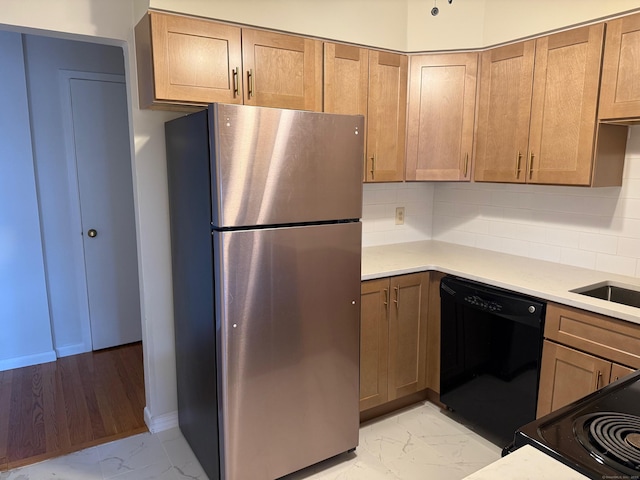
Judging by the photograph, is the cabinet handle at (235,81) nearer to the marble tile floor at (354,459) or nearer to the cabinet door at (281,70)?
the cabinet door at (281,70)

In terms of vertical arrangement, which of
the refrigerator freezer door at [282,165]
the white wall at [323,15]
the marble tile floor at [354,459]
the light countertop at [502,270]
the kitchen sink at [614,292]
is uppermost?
the white wall at [323,15]

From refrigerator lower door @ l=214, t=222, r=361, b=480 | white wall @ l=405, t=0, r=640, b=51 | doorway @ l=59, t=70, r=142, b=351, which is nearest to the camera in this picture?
refrigerator lower door @ l=214, t=222, r=361, b=480

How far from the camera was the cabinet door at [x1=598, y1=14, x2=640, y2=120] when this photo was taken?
6.34 feet

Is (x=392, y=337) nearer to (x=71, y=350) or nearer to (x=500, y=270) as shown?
(x=500, y=270)

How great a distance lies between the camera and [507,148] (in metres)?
2.46

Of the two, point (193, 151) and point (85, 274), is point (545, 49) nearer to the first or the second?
point (193, 151)

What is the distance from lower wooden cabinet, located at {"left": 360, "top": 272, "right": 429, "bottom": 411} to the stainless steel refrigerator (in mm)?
235

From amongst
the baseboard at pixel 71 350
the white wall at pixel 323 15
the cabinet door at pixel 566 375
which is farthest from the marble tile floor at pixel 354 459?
the white wall at pixel 323 15

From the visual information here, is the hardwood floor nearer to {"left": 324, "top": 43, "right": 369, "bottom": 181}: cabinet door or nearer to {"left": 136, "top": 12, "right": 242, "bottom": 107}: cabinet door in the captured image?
{"left": 136, "top": 12, "right": 242, "bottom": 107}: cabinet door

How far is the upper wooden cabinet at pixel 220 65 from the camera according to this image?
1903 mm

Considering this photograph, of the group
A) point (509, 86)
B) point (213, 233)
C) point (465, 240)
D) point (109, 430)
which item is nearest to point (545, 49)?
point (509, 86)

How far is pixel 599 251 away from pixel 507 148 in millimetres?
Answer: 725

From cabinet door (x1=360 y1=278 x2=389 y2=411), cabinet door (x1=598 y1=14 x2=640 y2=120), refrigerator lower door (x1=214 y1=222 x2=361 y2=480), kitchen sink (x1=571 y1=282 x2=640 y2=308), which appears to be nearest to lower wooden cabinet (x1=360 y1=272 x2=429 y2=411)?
cabinet door (x1=360 y1=278 x2=389 y2=411)

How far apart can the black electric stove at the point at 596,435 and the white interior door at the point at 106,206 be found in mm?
3288
